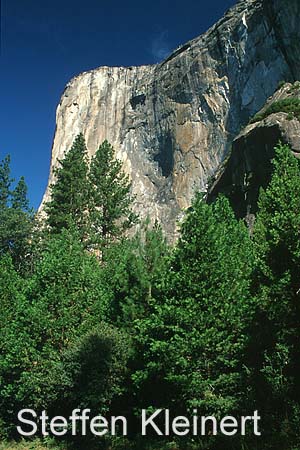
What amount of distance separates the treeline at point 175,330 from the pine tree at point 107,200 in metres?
13.0

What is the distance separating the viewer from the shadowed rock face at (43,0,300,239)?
5219cm

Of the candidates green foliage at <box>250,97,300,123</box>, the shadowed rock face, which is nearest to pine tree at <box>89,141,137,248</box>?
green foliage at <box>250,97,300,123</box>

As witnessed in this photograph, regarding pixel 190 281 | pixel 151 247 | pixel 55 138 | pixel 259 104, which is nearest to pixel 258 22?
pixel 259 104

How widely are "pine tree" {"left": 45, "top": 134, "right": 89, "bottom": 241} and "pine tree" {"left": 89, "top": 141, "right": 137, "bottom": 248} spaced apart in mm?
667

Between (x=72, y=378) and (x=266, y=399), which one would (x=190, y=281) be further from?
(x=72, y=378)

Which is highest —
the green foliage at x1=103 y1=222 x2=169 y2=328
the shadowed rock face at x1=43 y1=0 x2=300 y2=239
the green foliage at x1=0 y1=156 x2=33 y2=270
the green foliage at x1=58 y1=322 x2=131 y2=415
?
the shadowed rock face at x1=43 y1=0 x2=300 y2=239

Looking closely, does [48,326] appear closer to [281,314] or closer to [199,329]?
[199,329]

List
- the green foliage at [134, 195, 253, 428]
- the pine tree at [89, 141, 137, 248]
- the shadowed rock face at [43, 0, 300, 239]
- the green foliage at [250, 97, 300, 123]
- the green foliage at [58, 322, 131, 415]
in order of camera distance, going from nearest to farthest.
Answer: the green foliage at [134, 195, 253, 428] < the green foliage at [58, 322, 131, 415] < the green foliage at [250, 97, 300, 123] < the pine tree at [89, 141, 137, 248] < the shadowed rock face at [43, 0, 300, 239]

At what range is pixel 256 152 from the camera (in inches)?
1180

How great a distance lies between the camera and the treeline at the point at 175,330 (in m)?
11.6

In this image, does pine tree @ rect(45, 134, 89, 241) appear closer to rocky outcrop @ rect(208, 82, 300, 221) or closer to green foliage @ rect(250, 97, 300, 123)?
rocky outcrop @ rect(208, 82, 300, 221)

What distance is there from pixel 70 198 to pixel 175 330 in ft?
73.5

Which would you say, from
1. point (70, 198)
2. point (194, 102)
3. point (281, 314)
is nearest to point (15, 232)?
point (70, 198)

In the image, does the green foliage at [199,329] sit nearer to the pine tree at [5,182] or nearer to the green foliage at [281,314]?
the green foliage at [281,314]
